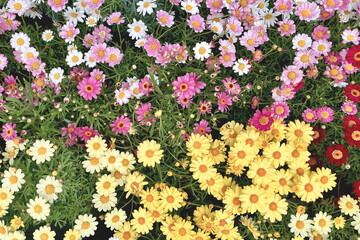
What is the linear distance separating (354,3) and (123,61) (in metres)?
1.88

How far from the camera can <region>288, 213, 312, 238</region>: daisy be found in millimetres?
2297

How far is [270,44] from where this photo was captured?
2.72m

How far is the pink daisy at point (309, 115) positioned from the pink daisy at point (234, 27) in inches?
30.4

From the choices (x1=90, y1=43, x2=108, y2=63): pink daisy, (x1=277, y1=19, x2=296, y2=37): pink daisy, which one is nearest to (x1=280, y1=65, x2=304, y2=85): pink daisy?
(x1=277, y1=19, x2=296, y2=37): pink daisy

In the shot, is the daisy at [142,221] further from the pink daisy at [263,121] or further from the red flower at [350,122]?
the red flower at [350,122]

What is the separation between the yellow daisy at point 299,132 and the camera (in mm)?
2355

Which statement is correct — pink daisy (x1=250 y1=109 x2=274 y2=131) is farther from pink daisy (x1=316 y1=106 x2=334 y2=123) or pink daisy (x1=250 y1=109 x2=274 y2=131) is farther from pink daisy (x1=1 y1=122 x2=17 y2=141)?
pink daisy (x1=1 y1=122 x2=17 y2=141)

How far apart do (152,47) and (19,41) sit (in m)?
0.99

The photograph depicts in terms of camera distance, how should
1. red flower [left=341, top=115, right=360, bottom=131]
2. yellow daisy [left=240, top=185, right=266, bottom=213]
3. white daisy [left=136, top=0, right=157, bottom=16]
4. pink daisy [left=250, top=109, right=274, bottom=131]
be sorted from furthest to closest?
white daisy [left=136, top=0, right=157, bottom=16] → red flower [left=341, top=115, right=360, bottom=131] → pink daisy [left=250, top=109, right=274, bottom=131] → yellow daisy [left=240, top=185, right=266, bottom=213]

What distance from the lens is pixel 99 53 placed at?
2.43 meters

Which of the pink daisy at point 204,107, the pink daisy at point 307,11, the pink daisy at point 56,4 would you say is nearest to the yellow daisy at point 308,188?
the pink daisy at point 204,107

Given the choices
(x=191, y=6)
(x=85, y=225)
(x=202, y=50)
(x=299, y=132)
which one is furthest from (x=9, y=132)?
(x=299, y=132)

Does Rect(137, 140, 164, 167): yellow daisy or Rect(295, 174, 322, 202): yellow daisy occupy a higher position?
Rect(137, 140, 164, 167): yellow daisy

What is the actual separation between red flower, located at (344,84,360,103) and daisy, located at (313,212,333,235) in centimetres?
85
